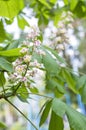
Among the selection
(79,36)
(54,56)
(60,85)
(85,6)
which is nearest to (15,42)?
(54,56)

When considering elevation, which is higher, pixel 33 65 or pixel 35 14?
pixel 35 14

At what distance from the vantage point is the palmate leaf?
0.94 meters

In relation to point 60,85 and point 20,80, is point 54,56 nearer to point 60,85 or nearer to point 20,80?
point 20,80

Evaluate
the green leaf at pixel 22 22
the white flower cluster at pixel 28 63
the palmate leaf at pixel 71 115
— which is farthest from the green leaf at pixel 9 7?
the green leaf at pixel 22 22

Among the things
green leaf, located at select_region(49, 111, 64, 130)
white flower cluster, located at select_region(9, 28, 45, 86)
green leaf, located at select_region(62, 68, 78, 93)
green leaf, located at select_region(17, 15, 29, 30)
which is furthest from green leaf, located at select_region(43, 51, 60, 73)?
green leaf, located at select_region(17, 15, 29, 30)

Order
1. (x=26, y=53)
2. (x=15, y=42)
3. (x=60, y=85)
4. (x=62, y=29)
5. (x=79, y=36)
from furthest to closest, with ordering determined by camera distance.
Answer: (x=79, y=36) < (x=62, y=29) < (x=60, y=85) < (x=15, y=42) < (x=26, y=53)

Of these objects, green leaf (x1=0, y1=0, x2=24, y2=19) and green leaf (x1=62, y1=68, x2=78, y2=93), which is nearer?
green leaf (x1=0, y1=0, x2=24, y2=19)

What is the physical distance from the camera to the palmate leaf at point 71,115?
3.09ft

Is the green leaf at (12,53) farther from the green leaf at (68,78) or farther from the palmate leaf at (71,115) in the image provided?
the green leaf at (68,78)

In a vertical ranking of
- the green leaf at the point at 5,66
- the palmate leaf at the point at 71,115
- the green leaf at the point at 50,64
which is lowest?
the palmate leaf at the point at 71,115

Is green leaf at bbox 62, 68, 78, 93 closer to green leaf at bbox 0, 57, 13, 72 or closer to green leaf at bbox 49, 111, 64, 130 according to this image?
green leaf at bbox 49, 111, 64, 130

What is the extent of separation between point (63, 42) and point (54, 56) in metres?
0.41

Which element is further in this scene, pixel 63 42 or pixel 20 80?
pixel 63 42

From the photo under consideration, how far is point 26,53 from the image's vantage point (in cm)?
98
